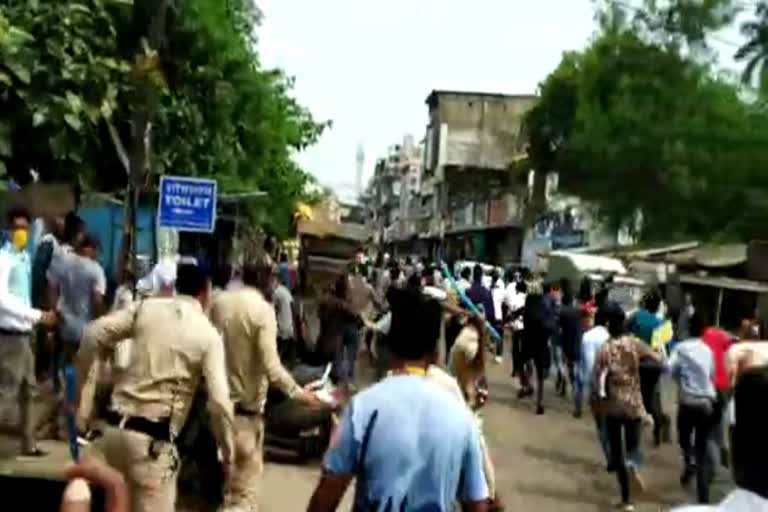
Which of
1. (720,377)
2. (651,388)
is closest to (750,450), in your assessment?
(720,377)

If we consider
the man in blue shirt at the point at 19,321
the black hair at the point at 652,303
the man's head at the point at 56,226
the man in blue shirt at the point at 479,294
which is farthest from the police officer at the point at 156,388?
the man in blue shirt at the point at 479,294

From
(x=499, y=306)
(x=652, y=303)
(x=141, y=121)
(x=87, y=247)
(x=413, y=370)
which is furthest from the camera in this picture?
(x=499, y=306)

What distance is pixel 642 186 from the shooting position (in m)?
44.4

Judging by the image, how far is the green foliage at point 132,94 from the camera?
13000mm

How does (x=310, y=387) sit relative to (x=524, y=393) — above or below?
above

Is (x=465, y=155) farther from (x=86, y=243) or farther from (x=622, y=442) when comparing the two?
(x=86, y=243)

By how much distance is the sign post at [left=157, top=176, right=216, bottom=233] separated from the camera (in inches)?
548

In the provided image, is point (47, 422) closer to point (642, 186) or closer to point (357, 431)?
point (357, 431)

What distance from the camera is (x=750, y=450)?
293 cm

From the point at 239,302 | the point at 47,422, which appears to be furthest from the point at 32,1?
the point at 239,302

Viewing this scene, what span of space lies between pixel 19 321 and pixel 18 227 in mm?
783

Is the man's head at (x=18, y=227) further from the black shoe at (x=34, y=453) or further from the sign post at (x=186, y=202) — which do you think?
the sign post at (x=186, y=202)

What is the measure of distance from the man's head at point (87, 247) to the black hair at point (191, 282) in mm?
4228

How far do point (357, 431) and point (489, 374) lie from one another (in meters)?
20.2
